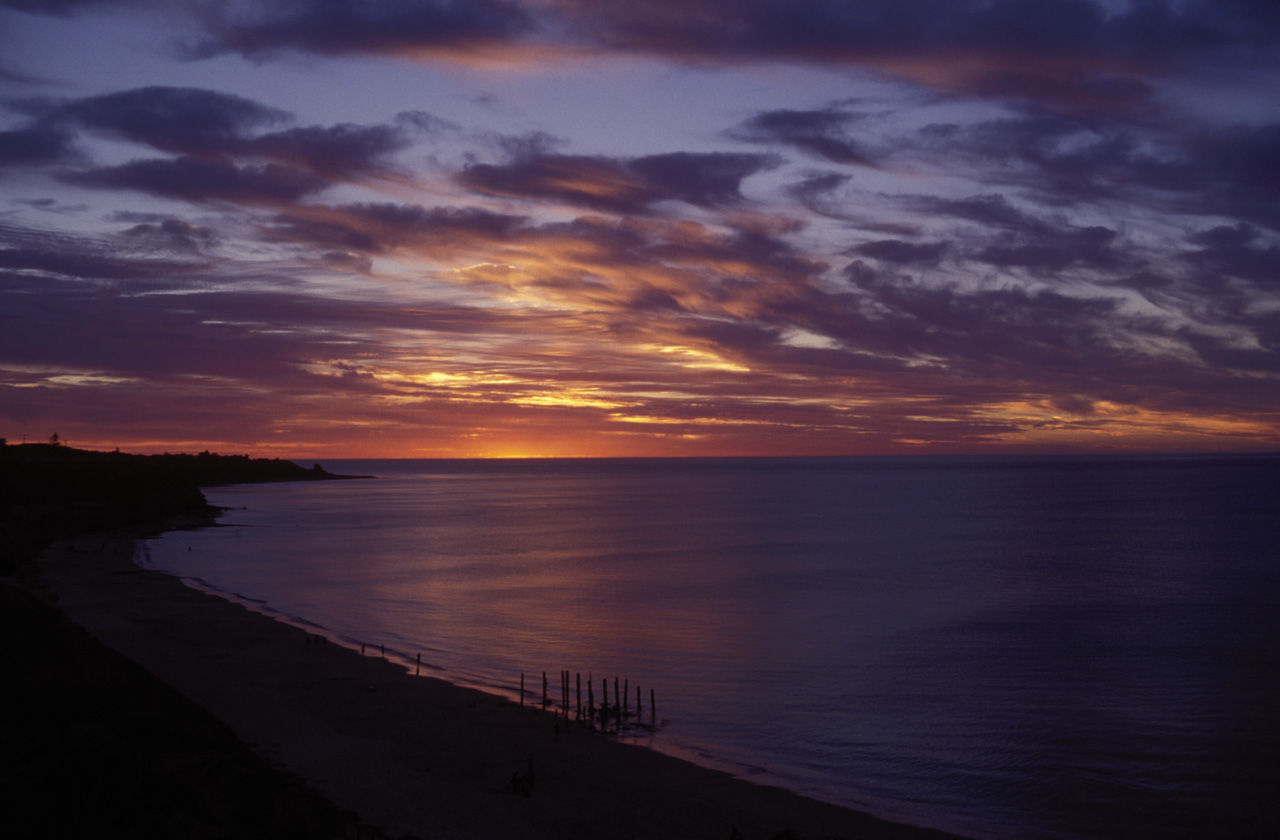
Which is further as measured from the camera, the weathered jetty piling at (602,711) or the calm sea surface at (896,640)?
the weathered jetty piling at (602,711)

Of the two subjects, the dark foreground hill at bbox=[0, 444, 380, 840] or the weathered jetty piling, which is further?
the weathered jetty piling

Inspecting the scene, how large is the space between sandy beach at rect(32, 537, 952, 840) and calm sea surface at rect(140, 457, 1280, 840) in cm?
241

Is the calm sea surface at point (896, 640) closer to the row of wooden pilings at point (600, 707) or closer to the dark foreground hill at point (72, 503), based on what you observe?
the row of wooden pilings at point (600, 707)

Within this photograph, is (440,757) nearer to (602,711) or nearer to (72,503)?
(602,711)

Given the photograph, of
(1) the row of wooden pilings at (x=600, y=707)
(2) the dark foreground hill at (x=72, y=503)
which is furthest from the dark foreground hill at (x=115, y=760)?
(2) the dark foreground hill at (x=72, y=503)

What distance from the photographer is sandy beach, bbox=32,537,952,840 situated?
20.2 metres

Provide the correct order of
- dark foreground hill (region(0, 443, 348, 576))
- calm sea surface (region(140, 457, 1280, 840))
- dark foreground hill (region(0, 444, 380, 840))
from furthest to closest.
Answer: dark foreground hill (region(0, 443, 348, 576))
calm sea surface (region(140, 457, 1280, 840))
dark foreground hill (region(0, 444, 380, 840))

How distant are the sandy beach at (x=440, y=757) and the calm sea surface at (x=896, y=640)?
241 centimetres

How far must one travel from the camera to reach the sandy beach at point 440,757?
20203 mm

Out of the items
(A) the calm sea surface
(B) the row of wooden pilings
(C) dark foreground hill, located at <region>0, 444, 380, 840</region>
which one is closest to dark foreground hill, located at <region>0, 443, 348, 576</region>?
(A) the calm sea surface

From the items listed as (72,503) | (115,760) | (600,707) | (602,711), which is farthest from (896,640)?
(72,503)

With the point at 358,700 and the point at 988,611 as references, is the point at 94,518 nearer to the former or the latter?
the point at 358,700

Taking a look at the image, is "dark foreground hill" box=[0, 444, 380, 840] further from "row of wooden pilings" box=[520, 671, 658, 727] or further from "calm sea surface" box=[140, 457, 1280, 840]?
"calm sea surface" box=[140, 457, 1280, 840]

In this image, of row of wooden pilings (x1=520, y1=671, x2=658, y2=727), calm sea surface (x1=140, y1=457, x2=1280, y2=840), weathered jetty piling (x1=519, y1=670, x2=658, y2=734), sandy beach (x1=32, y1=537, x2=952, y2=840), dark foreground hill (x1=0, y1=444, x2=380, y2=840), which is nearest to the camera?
dark foreground hill (x1=0, y1=444, x2=380, y2=840)
